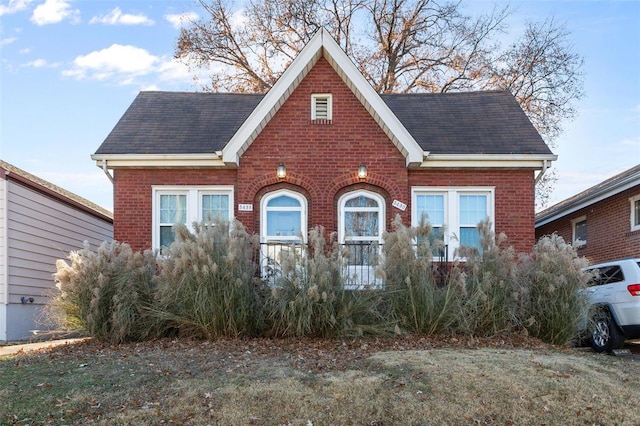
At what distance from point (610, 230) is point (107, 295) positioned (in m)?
12.5

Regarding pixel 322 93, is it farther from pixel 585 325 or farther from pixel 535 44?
pixel 535 44

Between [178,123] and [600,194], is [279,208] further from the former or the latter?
[600,194]

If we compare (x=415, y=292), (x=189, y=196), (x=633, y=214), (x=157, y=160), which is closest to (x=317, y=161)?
(x=189, y=196)

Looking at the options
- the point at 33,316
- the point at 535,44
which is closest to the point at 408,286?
the point at 33,316

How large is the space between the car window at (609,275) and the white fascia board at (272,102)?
22.6ft

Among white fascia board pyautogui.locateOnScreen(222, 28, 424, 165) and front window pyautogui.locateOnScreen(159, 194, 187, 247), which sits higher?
white fascia board pyautogui.locateOnScreen(222, 28, 424, 165)

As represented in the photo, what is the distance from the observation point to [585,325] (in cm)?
1031

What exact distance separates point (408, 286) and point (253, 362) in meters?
3.02

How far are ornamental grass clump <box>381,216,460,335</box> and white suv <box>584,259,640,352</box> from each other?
8.53 feet

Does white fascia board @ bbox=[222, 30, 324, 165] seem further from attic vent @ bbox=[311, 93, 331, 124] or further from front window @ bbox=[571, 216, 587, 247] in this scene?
front window @ bbox=[571, 216, 587, 247]

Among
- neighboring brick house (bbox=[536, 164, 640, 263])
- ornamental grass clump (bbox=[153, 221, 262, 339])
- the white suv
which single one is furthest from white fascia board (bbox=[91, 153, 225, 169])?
neighboring brick house (bbox=[536, 164, 640, 263])

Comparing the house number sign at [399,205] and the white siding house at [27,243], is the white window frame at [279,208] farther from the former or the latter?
the white siding house at [27,243]

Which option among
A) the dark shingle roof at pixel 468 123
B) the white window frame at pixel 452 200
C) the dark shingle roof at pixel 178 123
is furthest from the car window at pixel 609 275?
the dark shingle roof at pixel 178 123

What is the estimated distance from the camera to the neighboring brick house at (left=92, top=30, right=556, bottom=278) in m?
12.8
